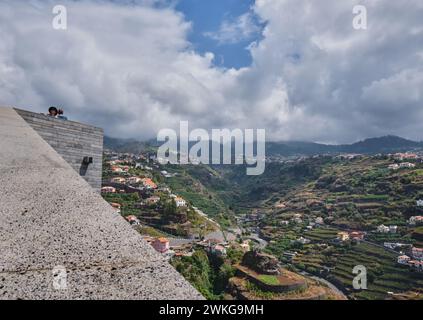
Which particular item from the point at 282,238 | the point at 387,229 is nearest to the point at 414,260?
the point at 387,229

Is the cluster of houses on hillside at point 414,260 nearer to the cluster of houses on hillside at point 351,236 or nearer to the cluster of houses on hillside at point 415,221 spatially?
the cluster of houses on hillside at point 351,236

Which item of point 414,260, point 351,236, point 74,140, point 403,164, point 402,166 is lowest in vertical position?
point 414,260

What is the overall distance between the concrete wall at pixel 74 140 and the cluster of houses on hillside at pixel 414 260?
177 ft

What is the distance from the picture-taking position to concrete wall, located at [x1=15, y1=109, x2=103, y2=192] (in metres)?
6.15

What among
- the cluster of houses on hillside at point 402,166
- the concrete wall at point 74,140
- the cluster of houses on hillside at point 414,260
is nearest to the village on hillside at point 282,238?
the cluster of houses on hillside at point 414,260

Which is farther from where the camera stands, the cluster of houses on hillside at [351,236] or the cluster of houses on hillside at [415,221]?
the cluster of houses on hillside at [415,221]

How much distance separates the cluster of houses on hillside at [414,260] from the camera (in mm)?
49284

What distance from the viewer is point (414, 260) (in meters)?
50.3

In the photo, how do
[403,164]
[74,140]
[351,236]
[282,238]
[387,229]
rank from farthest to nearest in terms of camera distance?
[403,164], [282,238], [387,229], [351,236], [74,140]

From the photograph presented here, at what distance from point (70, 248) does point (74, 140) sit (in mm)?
5723

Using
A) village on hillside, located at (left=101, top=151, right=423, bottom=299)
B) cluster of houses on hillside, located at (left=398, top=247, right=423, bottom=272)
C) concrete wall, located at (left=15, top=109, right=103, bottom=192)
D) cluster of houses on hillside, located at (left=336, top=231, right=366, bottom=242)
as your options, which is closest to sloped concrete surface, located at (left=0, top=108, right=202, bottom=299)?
concrete wall, located at (left=15, top=109, right=103, bottom=192)

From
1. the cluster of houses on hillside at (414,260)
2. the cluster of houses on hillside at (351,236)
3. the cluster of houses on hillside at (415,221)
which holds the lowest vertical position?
the cluster of houses on hillside at (414,260)

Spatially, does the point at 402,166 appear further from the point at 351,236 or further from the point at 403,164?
the point at 351,236
